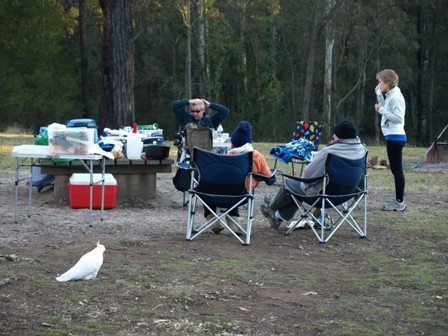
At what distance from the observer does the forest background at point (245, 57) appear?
114 ft

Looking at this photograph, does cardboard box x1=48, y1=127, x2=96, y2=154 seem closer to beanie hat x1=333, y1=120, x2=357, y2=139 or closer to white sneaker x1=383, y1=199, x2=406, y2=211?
beanie hat x1=333, y1=120, x2=357, y2=139

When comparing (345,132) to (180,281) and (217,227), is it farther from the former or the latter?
(180,281)

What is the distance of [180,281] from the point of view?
5035 millimetres

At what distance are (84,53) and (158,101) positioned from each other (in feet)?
24.1

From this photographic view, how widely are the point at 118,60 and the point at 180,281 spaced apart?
33.2ft

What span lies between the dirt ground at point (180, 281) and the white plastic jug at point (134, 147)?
1.19 meters

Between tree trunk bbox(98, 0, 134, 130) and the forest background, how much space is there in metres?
18.9

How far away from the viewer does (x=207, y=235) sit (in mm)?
6832

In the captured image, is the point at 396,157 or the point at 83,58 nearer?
the point at 396,157

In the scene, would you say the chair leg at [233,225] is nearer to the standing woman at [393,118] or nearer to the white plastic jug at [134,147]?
the white plastic jug at [134,147]

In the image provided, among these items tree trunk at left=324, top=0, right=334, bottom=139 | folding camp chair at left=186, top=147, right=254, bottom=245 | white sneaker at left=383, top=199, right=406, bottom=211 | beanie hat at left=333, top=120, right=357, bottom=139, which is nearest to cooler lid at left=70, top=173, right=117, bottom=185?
folding camp chair at left=186, top=147, right=254, bottom=245

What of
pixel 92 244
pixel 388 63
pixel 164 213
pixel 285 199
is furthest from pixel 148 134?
pixel 388 63

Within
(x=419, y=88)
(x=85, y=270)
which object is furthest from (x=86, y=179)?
(x=419, y=88)

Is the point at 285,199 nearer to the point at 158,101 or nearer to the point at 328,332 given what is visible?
the point at 328,332
